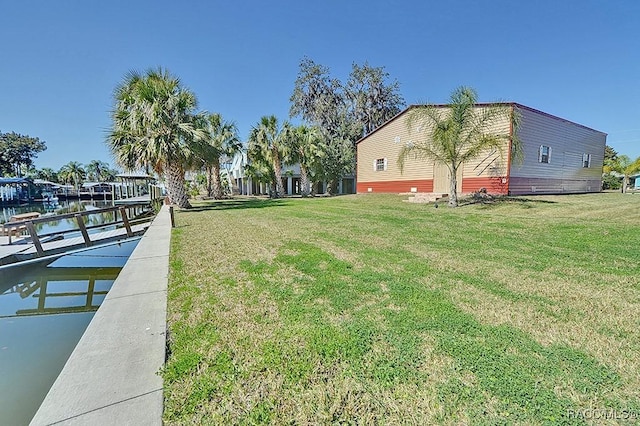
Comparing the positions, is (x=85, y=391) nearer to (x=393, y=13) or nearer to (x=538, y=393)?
(x=538, y=393)

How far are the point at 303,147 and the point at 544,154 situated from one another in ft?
55.6

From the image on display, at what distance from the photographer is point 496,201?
44.6ft

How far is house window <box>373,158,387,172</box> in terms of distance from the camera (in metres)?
21.3

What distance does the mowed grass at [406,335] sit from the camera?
1879 mm

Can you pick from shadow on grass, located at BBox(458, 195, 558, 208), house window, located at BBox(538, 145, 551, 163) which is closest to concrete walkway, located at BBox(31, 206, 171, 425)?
shadow on grass, located at BBox(458, 195, 558, 208)

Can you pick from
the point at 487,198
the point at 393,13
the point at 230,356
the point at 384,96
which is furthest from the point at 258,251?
the point at 384,96

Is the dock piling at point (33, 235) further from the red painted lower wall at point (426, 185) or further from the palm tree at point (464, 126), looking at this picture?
the red painted lower wall at point (426, 185)

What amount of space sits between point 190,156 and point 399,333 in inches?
587

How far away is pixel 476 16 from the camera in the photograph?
53.9 ft

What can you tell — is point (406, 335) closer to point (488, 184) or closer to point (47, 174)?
point (488, 184)

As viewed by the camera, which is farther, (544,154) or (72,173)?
(72,173)

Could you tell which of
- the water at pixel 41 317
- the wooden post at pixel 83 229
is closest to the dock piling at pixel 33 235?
the water at pixel 41 317

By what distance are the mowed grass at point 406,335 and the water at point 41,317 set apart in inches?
47.0

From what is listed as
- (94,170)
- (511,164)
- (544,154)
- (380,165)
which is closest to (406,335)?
(511,164)
